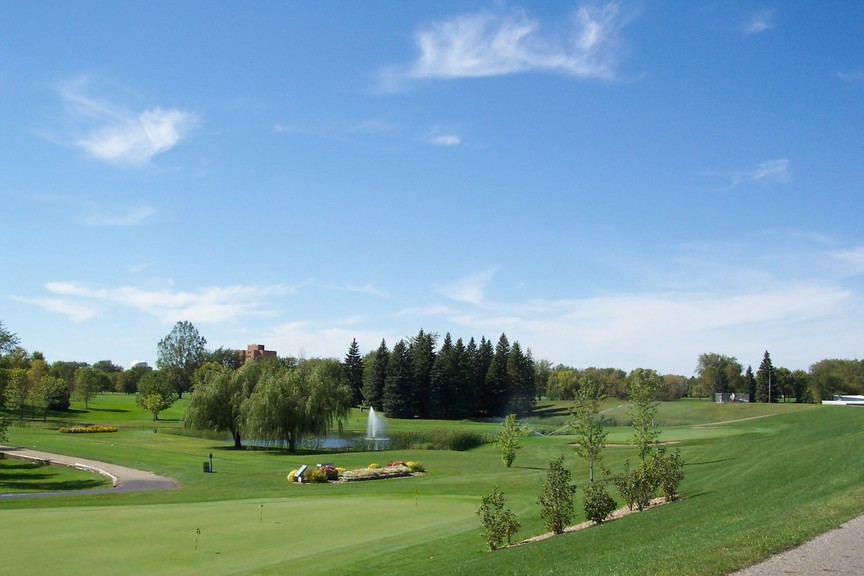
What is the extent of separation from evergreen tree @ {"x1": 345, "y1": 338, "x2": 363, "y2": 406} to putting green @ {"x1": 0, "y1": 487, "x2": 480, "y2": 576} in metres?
93.8

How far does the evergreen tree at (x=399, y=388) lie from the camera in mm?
104688

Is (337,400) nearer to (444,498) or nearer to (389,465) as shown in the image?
(389,465)

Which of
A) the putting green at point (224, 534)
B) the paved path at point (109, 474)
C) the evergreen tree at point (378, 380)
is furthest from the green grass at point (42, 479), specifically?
the evergreen tree at point (378, 380)

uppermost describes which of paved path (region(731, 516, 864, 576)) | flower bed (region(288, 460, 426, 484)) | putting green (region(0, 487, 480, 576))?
paved path (region(731, 516, 864, 576))

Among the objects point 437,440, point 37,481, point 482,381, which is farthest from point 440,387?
point 37,481

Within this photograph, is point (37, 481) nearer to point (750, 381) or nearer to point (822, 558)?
point (822, 558)

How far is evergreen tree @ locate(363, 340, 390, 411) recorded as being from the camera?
113 m

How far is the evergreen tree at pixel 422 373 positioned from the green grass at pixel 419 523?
210ft

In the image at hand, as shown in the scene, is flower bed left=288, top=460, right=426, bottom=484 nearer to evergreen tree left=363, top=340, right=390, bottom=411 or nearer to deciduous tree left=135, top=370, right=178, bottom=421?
deciduous tree left=135, top=370, right=178, bottom=421

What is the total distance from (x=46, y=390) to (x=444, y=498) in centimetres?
8402

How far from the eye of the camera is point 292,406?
57938 mm

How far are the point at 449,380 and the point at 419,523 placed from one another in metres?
80.5

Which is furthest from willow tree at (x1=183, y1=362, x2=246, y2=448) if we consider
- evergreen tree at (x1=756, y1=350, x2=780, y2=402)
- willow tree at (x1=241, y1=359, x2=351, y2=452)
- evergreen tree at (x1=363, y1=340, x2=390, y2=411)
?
evergreen tree at (x1=756, y1=350, x2=780, y2=402)

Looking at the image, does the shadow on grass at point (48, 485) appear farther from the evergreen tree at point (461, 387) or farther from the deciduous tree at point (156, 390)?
the evergreen tree at point (461, 387)
